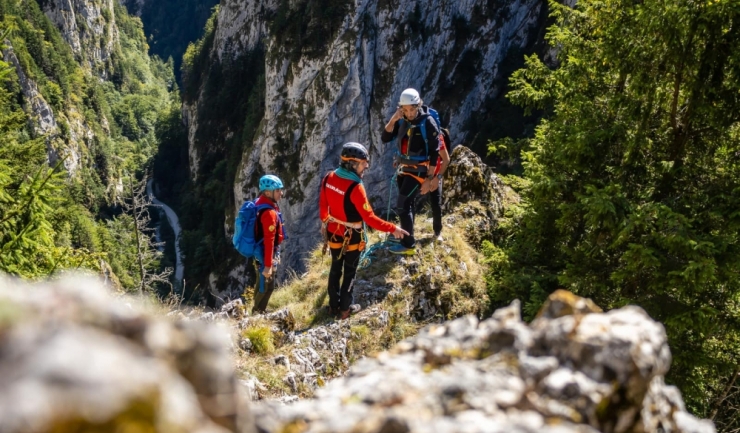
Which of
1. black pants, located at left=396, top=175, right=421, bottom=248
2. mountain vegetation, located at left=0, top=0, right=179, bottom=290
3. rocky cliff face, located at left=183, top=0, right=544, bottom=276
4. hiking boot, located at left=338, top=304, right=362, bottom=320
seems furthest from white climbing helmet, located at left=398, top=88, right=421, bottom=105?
rocky cliff face, located at left=183, top=0, right=544, bottom=276

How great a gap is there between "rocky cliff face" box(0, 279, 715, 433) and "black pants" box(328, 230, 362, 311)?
397cm

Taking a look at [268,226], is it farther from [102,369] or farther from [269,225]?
[102,369]

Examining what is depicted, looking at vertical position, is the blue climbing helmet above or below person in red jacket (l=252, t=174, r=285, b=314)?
above

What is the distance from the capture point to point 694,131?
6.59 metres

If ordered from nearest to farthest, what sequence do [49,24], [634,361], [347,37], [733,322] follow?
[634,361] < [733,322] < [347,37] < [49,24]

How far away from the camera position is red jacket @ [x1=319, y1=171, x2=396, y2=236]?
593 centimetres

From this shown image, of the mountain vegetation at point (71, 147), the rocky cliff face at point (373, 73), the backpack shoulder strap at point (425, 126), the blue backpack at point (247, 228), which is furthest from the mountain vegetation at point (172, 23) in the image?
the blue backpack at point (247, 228)

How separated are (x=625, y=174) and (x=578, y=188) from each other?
0.63 metres

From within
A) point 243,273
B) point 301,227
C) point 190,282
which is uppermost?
point 301,227

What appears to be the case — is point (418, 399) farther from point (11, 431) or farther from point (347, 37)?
point (347, 37)

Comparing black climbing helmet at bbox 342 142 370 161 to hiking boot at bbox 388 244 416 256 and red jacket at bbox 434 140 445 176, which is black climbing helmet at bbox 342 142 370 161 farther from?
hiking boot at bbox 388 244 416 256

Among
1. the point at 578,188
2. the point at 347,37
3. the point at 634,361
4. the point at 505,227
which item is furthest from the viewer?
the point at 347,37

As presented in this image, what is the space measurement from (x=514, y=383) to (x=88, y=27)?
128 metres

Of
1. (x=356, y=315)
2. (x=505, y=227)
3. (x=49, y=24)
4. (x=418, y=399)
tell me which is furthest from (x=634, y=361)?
(x=49, y=24)
